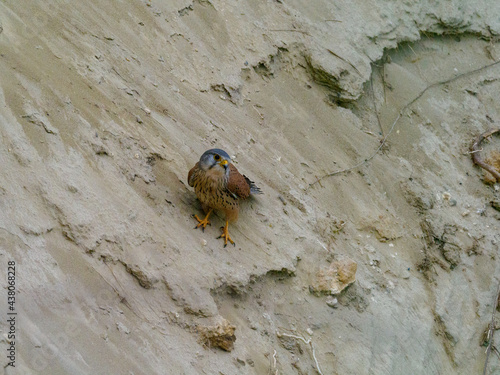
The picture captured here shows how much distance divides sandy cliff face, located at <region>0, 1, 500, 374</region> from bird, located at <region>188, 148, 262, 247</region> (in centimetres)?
16

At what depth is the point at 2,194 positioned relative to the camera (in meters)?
3.58

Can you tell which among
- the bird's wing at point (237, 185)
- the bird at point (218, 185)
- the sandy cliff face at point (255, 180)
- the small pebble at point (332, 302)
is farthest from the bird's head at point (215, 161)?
the small pebble at point (332, 302)

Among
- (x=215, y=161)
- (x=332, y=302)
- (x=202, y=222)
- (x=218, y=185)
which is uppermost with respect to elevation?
(x=215, y=161)

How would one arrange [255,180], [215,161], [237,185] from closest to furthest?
[215,161]
[237,185]
[255,180]

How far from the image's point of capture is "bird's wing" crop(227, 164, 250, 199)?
4.40m

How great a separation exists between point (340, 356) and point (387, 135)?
111 inches

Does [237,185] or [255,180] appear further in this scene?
[255,180]

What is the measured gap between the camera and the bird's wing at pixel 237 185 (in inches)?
173

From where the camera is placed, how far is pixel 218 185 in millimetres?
4355

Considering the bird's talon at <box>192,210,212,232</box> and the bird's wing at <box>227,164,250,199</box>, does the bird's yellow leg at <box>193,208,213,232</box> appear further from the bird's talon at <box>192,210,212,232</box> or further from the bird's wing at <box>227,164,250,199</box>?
the bird's wing at <box>227,164,250,199</box>

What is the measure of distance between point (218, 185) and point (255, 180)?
0.78m

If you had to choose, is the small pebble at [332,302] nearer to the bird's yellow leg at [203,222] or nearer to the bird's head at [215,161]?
the bird's yellow leg at [203,222]

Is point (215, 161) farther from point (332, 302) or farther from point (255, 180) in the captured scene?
point (332, 302)

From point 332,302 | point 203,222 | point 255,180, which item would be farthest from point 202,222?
point 332,302
